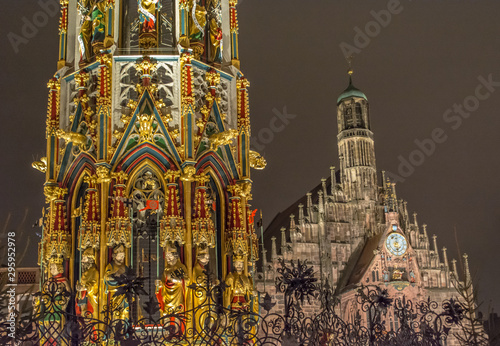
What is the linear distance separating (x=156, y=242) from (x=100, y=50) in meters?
5.30

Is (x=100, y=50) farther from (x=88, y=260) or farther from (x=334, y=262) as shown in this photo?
(x=334, y=262)

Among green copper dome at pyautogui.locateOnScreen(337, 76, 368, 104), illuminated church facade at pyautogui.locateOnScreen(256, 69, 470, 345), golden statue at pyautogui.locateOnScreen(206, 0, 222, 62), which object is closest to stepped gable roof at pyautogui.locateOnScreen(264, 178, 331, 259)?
illuminated church facade at pyautogui.locateOnScreen(256, 69, 470, 345)

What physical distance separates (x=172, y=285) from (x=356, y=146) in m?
34.1

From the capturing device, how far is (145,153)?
56.6 ft

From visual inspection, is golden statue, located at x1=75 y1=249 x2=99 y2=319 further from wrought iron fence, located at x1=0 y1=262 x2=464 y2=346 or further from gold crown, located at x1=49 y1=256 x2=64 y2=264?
gold crown, located at x1=49 y1=256 x2=64 y2=264

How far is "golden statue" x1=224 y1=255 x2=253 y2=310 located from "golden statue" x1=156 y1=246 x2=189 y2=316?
4.26 ft

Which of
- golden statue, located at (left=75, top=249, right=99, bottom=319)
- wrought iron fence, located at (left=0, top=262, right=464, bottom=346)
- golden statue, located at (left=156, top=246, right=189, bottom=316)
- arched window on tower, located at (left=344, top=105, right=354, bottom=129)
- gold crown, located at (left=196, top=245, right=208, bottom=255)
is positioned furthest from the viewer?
arched window on tower, located at (left=344, top=105, right=354, bottom=129)

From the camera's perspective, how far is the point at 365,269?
141 feet

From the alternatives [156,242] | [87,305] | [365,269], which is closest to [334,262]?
[365,269]

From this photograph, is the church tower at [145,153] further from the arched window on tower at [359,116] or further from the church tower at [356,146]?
the arched window on tower at [359,116]

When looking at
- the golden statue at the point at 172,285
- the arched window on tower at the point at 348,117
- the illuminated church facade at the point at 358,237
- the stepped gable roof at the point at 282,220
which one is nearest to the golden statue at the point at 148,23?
the golden statue at the point at 172,285

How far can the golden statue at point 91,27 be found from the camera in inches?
731

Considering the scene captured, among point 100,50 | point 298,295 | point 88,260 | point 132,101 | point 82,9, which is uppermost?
point 82,9

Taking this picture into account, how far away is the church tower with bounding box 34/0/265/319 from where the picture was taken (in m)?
16.4
